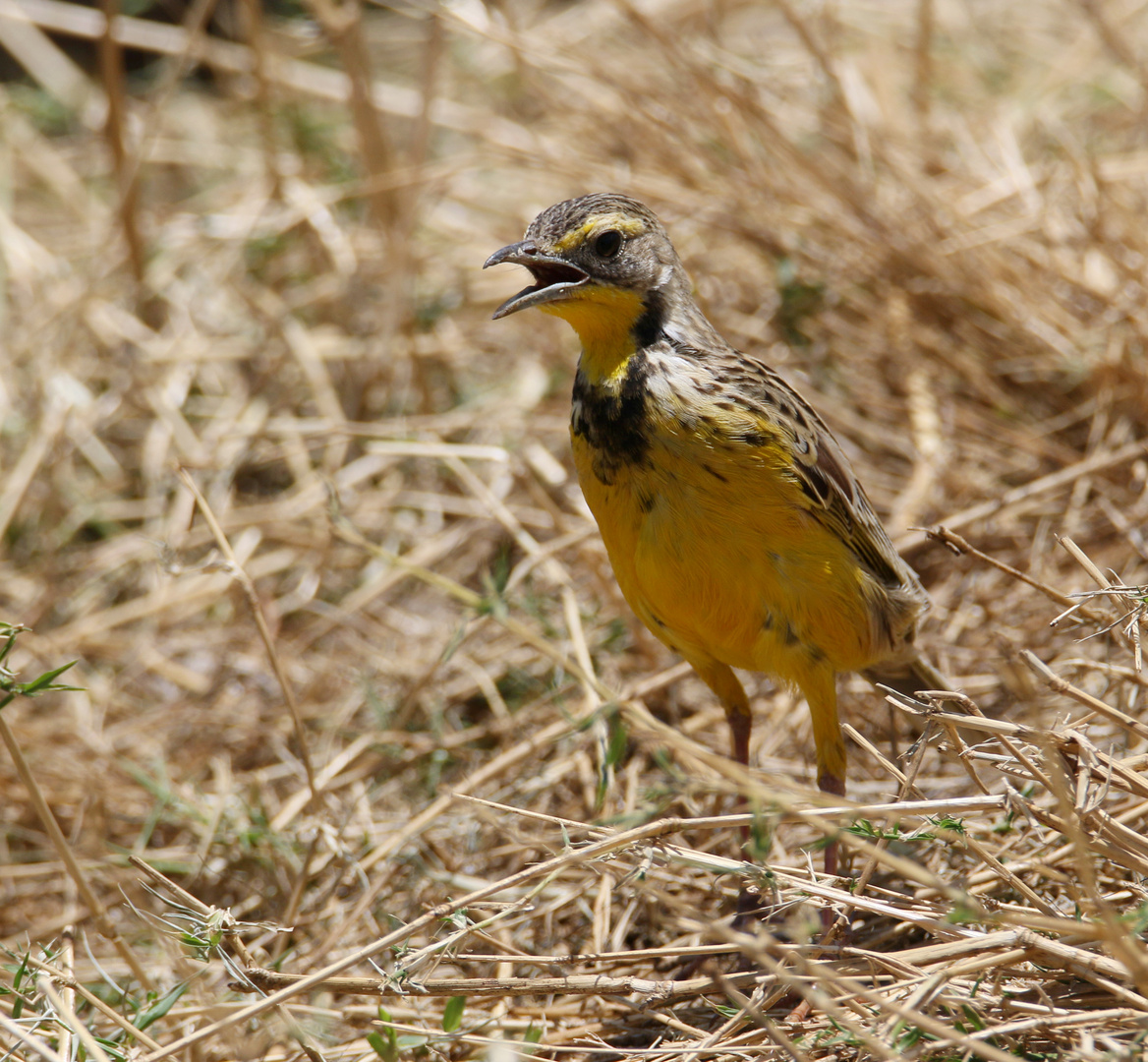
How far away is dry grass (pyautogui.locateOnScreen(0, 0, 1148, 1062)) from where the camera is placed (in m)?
3.25

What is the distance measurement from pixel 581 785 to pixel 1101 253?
383 centimetres

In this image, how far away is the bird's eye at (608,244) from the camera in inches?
153

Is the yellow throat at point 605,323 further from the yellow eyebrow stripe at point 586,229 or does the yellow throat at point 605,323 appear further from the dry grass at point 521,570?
the dry grass at point 521,570

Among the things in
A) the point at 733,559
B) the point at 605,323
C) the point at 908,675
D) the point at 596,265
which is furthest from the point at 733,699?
the point at 596,265

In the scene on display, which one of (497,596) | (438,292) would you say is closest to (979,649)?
(497,596)

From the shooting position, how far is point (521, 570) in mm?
4930

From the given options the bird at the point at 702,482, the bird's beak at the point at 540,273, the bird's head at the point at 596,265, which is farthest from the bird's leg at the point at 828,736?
the bird's beak at the point at 540,273

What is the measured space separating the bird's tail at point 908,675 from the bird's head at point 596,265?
160cm

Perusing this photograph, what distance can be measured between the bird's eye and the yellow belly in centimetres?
61

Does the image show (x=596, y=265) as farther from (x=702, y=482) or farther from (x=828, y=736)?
(x=828, y=736)

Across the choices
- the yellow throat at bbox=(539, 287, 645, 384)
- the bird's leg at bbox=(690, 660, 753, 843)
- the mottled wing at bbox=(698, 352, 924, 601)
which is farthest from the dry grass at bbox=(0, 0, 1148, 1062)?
the yellow throat at bbox=(539, 287, 645, 384)

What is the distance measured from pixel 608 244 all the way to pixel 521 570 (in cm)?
154

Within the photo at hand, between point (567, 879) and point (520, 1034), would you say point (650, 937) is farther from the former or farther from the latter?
point (520, 1034)

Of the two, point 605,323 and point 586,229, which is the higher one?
point 586,229
